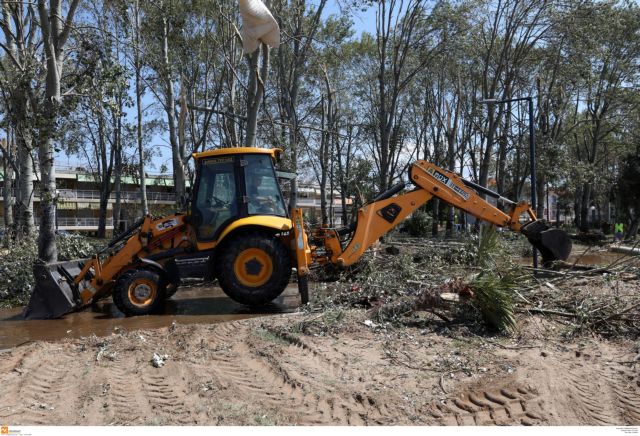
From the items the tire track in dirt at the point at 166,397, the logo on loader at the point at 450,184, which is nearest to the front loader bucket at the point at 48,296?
the tire track in dirt at the point at 166,397

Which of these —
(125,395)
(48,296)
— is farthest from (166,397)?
(48,296)

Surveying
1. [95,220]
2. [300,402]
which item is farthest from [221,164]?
[95,220]

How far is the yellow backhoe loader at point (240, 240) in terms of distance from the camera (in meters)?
8.85

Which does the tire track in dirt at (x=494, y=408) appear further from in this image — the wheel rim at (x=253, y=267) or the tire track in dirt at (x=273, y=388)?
the wheel rim at (x=253, y=267)

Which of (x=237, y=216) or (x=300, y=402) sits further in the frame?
(x=237, y=216)

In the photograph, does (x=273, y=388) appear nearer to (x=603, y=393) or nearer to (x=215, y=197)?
(x=603, y=393)

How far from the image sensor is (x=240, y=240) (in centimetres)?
888

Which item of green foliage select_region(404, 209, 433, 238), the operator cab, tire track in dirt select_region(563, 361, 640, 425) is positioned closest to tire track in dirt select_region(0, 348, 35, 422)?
the operator cab

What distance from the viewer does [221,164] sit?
907cm

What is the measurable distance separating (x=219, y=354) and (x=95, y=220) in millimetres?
54571

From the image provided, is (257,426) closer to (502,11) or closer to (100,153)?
(502,11)

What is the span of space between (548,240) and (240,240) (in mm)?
5545

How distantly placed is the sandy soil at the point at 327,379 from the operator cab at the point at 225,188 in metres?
2.74
